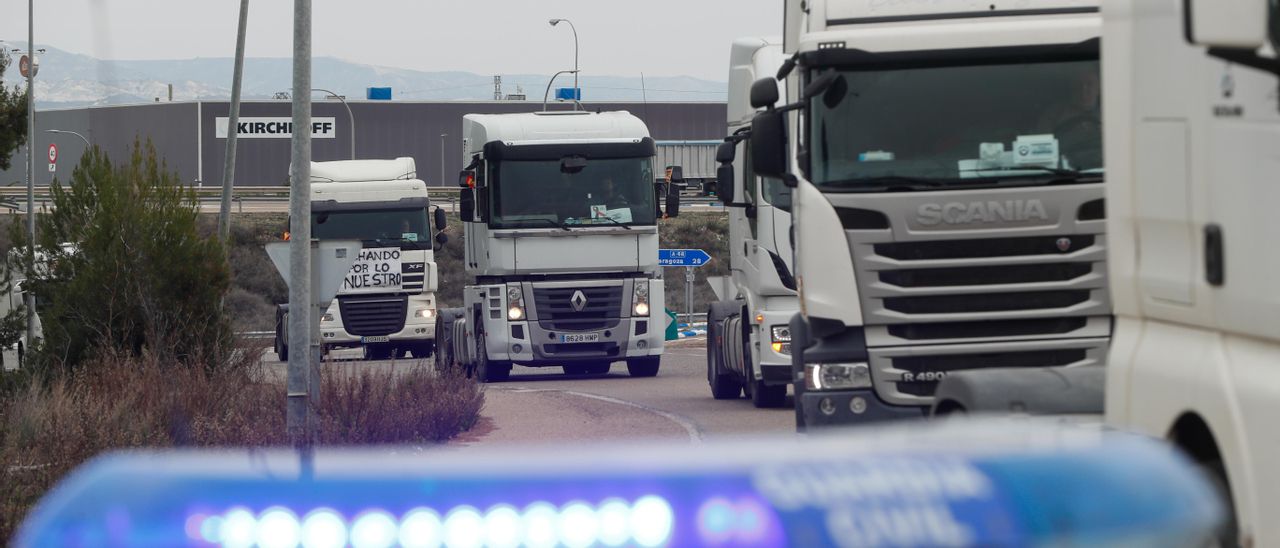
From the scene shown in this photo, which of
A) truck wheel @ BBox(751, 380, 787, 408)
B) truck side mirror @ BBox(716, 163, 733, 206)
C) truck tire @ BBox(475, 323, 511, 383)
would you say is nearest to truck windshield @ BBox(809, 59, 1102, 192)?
truck side mirror @ BBox(716, 163, 733, 206)

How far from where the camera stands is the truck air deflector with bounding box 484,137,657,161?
23156mm

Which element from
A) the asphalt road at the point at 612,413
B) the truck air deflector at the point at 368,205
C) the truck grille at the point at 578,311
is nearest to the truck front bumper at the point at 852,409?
the asphalt road at the point at 612,413

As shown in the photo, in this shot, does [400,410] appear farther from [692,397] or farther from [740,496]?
[740,496]

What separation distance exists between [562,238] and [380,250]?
801cm

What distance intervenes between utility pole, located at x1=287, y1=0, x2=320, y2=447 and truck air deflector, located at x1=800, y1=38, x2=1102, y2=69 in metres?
5.73

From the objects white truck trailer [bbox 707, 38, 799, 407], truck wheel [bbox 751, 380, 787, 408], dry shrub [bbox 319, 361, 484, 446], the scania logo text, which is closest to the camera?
the scania logo text

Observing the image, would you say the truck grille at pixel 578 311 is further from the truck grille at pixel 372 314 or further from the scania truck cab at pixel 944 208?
the scania truck cab at pixel 944 208

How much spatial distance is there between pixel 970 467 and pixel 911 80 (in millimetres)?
8873

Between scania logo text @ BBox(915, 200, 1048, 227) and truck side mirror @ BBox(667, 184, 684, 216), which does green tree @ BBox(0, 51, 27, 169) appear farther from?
scania logo text @ BBox(915, 200, 1048, 227)

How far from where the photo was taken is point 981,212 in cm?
1009

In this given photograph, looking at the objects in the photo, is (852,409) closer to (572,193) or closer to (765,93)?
(765,93)

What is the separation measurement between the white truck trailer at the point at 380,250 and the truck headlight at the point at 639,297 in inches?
268

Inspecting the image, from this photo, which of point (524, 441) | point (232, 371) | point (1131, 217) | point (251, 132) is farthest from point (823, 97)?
point (251, 132)

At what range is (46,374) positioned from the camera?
61.3ft
